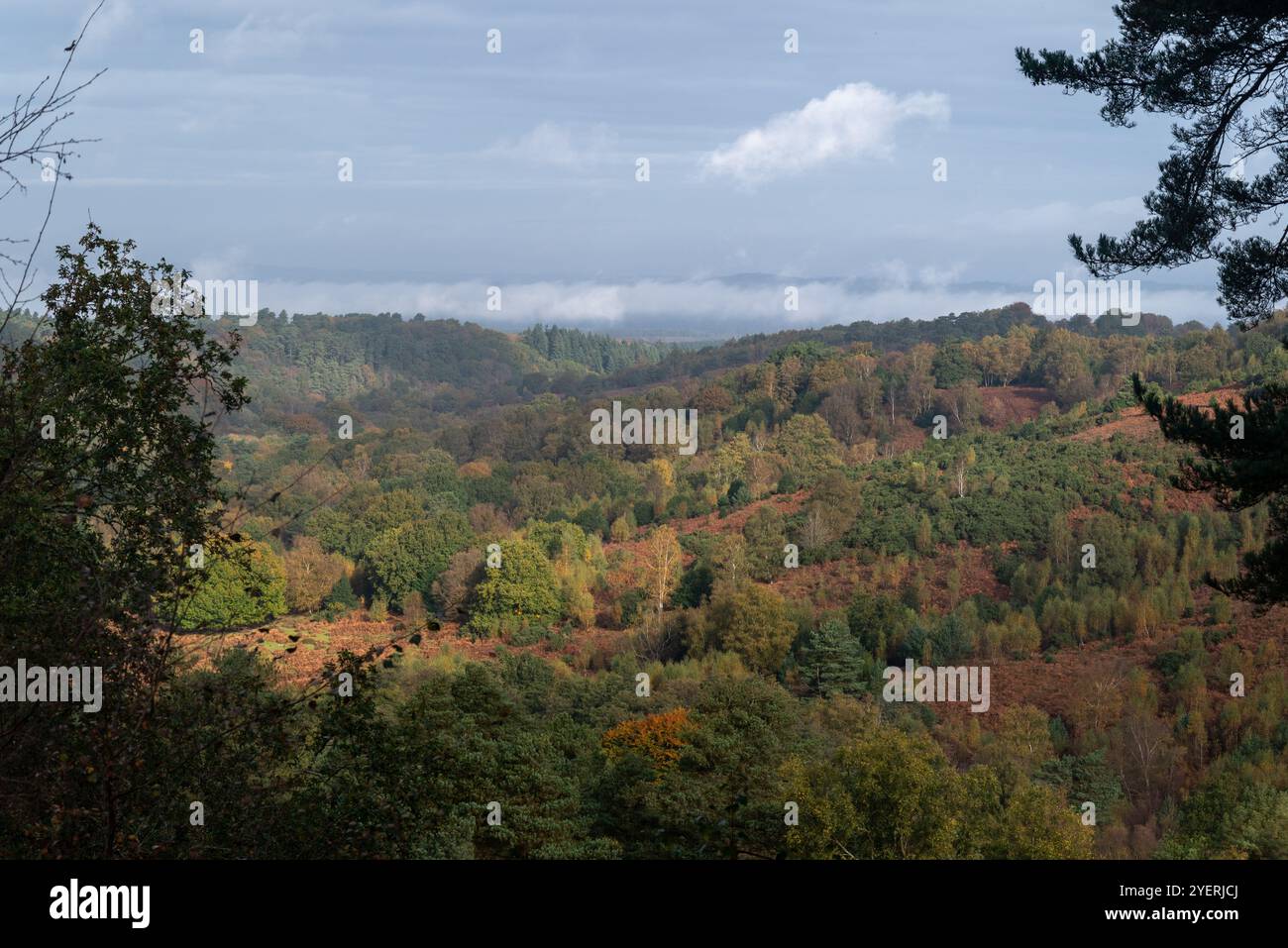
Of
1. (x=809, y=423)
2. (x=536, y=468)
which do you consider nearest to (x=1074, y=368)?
(x=809, y=423)

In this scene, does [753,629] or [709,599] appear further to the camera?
[709,599]

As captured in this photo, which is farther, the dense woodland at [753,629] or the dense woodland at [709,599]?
the dense woodland at [753,629]

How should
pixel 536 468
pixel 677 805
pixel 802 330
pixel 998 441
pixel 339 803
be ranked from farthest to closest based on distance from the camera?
pixel 802 330 → pixel 536 468 → pixel 998 441 → pixel 677 805 → pixel 339 803

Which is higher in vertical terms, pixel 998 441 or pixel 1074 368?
pixel 1074 368

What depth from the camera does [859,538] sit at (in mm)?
42312

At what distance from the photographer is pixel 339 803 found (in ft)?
27.1

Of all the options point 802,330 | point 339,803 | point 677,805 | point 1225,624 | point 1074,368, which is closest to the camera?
point 339,803

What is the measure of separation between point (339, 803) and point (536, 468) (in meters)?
59.7

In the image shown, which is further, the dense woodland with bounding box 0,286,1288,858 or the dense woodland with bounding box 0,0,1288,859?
the dense woodland with bounding box 0,286,1288,858
